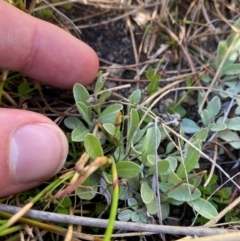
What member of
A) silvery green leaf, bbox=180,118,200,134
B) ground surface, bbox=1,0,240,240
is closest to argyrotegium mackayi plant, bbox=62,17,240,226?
silvery green leaf, bbox=180,118,200,134

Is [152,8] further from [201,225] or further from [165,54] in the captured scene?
[201,225]

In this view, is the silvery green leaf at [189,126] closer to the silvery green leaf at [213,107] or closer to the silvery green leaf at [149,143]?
the silvery green leaf at [213,107]

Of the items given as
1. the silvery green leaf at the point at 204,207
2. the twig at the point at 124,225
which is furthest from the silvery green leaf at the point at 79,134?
the silvery green leaf at the point at 204,207

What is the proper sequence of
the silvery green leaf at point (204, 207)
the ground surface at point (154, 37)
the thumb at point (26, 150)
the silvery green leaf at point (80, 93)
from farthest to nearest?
the ground surface at point (154, 37), the silvery green leaf at point (80, 93), the silvery green leaf at point (204, 207), the thumb at point (26, 150)

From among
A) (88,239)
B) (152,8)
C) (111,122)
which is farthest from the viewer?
(152,8)


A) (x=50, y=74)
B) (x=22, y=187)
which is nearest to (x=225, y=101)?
(x=50, y=74)

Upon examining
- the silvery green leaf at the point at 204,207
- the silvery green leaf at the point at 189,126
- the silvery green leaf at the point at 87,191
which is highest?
the silvery green leaf at the point at 189,126

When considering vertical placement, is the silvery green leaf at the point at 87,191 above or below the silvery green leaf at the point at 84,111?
below
